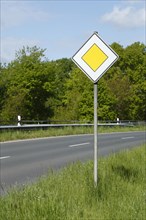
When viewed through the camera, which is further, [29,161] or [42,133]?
[42,133]

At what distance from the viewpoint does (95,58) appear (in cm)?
878

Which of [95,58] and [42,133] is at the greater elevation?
[95,58]

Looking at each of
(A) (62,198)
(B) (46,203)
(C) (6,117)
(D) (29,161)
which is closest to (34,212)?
(B) (46,203)

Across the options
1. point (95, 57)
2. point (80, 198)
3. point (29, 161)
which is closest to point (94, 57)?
point (95, 57)

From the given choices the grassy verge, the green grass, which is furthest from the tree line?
the green grass

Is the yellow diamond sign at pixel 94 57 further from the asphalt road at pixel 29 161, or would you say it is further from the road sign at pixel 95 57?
the asphalt road at pixel 29 161

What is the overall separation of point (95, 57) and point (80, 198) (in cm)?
266

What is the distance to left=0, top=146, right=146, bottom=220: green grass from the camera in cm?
612

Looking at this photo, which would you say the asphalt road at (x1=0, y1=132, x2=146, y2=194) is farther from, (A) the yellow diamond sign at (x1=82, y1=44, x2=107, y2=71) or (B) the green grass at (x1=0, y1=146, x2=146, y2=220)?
(A) the yellow diamond sign at (x1=82, y1=44, x2=107, y2=71)

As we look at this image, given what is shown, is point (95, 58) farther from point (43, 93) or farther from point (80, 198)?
point (43, 93)

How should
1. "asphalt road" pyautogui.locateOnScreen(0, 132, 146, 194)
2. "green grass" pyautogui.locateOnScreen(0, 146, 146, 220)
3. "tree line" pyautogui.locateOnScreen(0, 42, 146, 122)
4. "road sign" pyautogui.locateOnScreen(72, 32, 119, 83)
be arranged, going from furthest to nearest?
"tree line" pyautogui.locateOnScreen(0, 42, 146, 122)
"asphalt road" pyautogui.locateOnScreen(0, 132, 146, 194)
"road sign" pyautogui.locateOnScreen(72, 32, 119, 83)
"green grass" pyautogui.locateOnScreen(0, 146, 146, 220)

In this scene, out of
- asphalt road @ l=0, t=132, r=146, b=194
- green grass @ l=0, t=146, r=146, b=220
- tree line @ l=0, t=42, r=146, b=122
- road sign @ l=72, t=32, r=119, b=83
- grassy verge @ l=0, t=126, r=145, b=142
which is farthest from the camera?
tree line @ l=0, t=42, r=146, b=122

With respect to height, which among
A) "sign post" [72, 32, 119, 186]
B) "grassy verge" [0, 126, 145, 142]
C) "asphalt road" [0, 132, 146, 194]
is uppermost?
"sign post" [72, 32, 119, 186]

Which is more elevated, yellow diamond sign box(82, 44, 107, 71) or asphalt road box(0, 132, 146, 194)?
yellow diamond sign box(82, 44, 107, 71)
